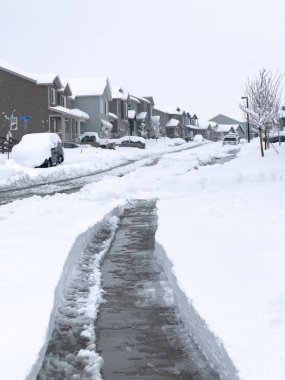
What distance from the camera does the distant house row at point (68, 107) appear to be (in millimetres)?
50344

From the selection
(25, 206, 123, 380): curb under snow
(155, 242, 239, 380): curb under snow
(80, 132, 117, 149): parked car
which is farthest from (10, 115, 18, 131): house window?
(155, 242, 239, 380): curb under snow

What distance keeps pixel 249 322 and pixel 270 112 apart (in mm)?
30369

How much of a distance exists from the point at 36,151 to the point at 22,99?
24664 mm

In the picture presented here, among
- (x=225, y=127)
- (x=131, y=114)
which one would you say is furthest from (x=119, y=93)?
(x=225, y=127)

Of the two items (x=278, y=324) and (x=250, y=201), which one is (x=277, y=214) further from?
(x=278, y=324)

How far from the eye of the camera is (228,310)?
16.0 ft

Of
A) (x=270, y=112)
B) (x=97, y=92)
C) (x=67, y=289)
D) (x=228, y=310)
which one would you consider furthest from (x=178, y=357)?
(x=97, y=92)

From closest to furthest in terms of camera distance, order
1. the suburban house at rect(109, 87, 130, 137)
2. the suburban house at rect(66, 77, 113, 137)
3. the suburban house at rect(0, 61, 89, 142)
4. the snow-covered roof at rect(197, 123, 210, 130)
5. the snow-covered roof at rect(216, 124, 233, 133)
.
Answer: the suburban house at rect(0, 61, 89, 142), the suburban house at rect(66, 77, 113, 137), the suburban house at rect(109, 87, 130, 137), the snow-covered roof at rect(197, 123, 210, 130), the snow-covered roof at rect(216, 124, 233, 133)

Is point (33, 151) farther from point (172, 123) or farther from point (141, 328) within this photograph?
point (172, 123)

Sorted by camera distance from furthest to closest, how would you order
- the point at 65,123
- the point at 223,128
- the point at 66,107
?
1. the point at 223,128
2. the point at 66,107
3. the point at 65,123

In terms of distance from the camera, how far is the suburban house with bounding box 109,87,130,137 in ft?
234

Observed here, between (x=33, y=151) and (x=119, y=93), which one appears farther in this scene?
(x=119, y=93)

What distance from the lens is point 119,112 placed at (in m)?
72.8

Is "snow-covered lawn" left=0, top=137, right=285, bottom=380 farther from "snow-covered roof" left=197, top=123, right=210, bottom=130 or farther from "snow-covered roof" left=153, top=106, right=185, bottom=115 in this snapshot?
"snow-covered roof" left=197, top=123, right=210, bottom=130
